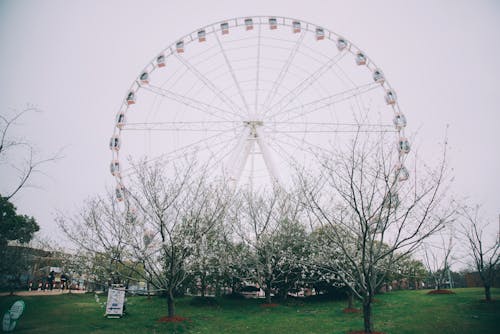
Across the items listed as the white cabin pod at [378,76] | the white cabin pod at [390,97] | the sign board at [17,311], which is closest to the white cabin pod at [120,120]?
the sign board at [17,311]

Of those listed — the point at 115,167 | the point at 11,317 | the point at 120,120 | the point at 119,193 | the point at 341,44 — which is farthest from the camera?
the point at 341,44

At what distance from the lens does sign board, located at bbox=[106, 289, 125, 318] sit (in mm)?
12922

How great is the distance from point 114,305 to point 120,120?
1063cm

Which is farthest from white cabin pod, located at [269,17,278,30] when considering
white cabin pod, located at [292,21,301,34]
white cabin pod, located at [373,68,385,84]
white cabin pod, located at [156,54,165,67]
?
white cabin pod, located at [156,54,165,67]

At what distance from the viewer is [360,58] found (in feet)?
61.9

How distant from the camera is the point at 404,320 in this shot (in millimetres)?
11648

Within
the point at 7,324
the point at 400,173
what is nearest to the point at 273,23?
the point at 400,173

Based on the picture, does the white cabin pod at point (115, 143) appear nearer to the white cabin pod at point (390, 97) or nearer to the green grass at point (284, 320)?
the green grass at point (284, 320)

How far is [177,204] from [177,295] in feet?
35.4

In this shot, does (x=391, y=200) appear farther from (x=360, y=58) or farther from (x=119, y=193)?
(x=119, y=193)

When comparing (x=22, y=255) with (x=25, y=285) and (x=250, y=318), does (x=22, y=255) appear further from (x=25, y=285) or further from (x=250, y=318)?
(x=250, y=318)

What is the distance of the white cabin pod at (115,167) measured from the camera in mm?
18000

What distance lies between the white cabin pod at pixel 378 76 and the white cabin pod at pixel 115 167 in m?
16.0

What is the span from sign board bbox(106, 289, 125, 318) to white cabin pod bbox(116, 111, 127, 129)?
388 inches
